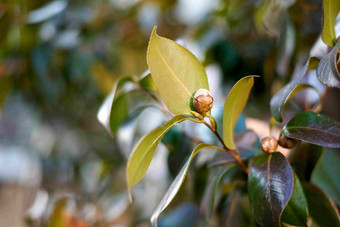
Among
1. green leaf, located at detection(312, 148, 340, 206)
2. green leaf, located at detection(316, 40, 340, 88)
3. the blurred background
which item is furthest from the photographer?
the blurred background

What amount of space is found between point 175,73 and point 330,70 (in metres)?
0.16

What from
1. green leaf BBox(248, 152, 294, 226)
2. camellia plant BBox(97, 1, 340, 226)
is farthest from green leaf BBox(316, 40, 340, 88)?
Answer: green leaf BBox(248, 152, 294, 226)

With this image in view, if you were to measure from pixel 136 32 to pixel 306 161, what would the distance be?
0.98 metres

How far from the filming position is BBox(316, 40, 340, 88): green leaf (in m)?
0.36

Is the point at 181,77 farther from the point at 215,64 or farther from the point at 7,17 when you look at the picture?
the point at 7,17

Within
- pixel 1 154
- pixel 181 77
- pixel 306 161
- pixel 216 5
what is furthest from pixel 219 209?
pixel 1 154

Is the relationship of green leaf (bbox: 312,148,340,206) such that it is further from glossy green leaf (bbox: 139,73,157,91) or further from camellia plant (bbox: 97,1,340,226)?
glossy green leaf (bbox: 139,73,157,91)

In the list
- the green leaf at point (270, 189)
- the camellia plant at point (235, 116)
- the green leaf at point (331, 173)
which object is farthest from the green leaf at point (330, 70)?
the green leaf at point (331, 173)

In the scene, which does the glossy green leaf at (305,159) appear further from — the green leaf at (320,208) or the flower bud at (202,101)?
the flower bud at (202,101)

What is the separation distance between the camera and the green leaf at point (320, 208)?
46cm

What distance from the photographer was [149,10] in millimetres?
1226

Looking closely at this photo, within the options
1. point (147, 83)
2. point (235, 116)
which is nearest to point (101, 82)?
point (147, 83)

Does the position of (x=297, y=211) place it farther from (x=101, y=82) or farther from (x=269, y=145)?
(x=101, y=82)

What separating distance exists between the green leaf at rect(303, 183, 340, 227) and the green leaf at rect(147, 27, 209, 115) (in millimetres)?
222
